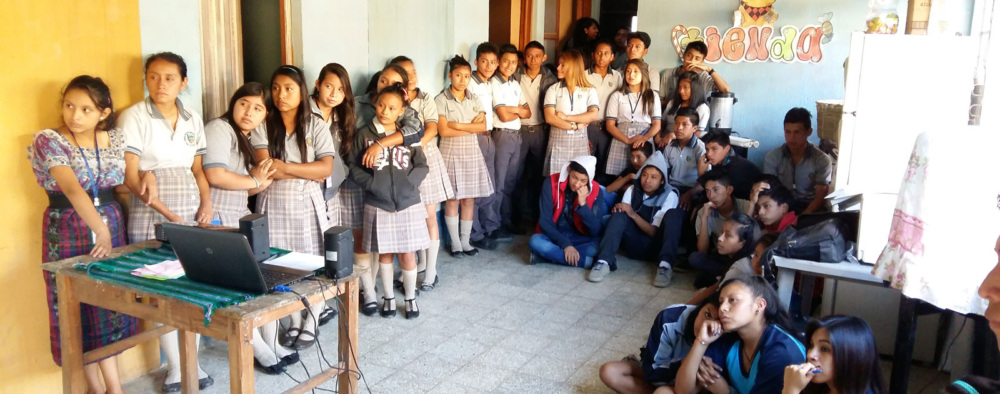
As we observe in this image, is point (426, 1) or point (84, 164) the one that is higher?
point (426, 1)

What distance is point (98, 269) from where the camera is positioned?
246 cm

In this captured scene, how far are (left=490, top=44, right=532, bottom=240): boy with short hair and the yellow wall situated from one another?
299 centimetres

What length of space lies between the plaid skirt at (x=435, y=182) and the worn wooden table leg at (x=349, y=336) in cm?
206

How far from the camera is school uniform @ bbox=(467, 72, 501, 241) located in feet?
18.0

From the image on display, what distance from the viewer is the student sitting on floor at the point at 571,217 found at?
524 centimetres

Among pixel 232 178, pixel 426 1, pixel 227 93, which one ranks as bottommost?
pixel 232 178

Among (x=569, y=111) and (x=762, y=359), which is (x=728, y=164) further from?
(x=762, y=359)

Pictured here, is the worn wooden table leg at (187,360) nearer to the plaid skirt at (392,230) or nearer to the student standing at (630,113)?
the plaid skirt at (392,230)

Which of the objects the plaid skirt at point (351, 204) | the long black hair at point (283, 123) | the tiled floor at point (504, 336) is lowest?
the tiled floor at point (504, 336)

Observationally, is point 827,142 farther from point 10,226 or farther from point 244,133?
point 10,226

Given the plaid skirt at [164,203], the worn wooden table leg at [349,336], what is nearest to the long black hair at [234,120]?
the plaid skirt at [164,203]

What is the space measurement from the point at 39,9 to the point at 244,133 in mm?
935

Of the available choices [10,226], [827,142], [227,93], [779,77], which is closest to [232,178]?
[227,93]

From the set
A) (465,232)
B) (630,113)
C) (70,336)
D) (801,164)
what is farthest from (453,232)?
(70,336)
